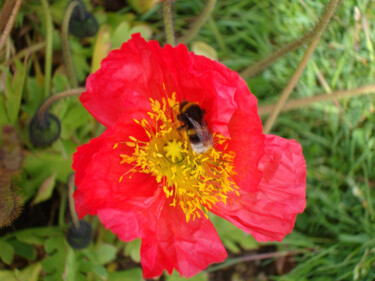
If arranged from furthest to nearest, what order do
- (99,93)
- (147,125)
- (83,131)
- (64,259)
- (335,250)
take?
(335,250) < (83,131) < (64,259) < (147,125) < (99,93)

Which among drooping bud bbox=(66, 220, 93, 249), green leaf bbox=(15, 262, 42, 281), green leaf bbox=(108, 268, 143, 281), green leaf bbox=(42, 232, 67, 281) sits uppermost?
drooping bud bbox=(66, 220, 93, 249)

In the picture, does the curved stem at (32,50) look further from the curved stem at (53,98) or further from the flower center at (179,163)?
the flower center at (179,163)

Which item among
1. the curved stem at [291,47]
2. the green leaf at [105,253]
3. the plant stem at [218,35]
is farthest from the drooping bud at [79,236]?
the plant stem at [218,35]

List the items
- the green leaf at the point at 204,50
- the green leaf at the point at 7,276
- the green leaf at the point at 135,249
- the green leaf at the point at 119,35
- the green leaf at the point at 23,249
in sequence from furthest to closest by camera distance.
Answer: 1. the green leaf at the point at 119,35
2. the green leaf at the point at 204,50
3. the green leaf at the point at 135,249
4. the green leaf at the point at 23,249
5. the green leaf at the point at 7,276

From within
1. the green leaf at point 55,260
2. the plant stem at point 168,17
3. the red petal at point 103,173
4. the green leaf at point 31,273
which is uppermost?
the plant stem at point 168,17

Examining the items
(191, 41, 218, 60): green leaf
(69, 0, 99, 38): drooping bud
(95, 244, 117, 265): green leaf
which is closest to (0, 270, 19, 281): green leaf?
(95, 244, 117, 265): green leaf

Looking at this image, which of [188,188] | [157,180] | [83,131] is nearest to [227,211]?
[188,188]

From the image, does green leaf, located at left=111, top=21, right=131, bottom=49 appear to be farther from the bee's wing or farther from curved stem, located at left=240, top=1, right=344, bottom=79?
the bee's wing

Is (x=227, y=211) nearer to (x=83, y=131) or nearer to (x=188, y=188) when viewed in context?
(x=188, y=188)
